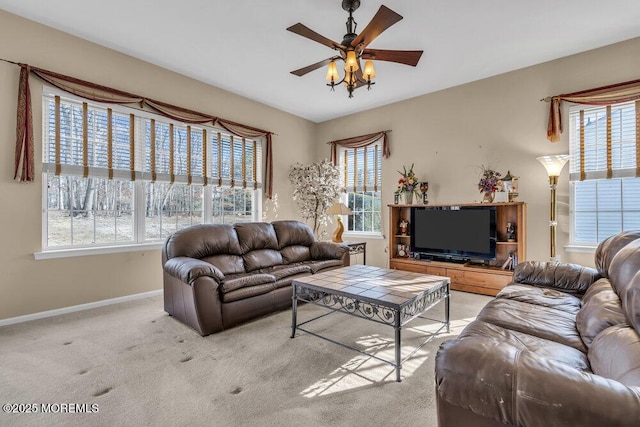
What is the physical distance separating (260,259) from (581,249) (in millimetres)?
3978

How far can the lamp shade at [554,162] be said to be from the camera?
370cm

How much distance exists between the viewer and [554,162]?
371 centimetres

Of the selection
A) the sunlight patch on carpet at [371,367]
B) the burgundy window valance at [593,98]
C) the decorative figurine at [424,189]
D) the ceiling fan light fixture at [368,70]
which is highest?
the burgundy window valance at [593,98]

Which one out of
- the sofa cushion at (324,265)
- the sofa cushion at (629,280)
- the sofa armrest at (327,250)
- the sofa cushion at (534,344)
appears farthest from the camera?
the sofa armrest at (327,250)

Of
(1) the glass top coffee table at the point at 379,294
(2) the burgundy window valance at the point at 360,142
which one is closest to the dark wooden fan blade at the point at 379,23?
(1) the glass top coffee table at the point at 379,294

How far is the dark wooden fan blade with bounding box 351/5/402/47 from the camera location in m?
2.10

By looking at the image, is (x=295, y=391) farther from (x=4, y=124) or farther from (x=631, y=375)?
(x=4, y=124)

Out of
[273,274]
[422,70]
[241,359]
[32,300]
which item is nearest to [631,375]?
[241,359]

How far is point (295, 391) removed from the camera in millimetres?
1971

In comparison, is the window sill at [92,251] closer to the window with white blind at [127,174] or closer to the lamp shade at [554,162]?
the window with white blind at [127,174]

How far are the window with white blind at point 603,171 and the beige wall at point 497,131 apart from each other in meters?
0.14

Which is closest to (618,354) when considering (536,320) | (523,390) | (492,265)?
(523,390)

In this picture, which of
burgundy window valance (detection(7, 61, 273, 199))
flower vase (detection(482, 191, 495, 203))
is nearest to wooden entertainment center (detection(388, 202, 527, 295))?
flower vase (detection(482, 191, 495, 203))

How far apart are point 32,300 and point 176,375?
227 cm
